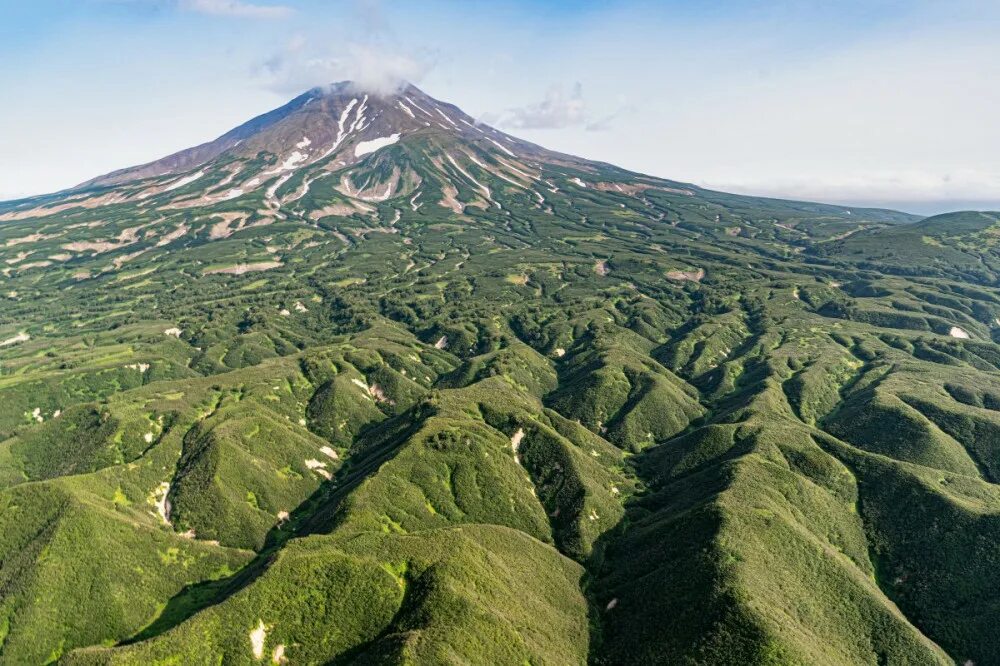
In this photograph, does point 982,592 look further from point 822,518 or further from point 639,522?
point 639,522

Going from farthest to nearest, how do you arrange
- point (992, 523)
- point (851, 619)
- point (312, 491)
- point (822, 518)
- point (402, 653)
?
point (312, 491)
point (822, 518)
point (992, 523)
point (851, 619)
point (402, 653)

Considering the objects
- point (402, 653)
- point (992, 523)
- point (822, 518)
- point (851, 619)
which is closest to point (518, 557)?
point (402, 653)

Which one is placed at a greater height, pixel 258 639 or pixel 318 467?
pixel 258 639

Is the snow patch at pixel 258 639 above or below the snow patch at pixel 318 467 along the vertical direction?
above

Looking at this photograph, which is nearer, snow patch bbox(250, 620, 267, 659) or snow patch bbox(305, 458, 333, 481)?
snow patch bbox(250, 620, 267, 659)

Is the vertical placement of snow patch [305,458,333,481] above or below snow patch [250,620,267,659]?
below

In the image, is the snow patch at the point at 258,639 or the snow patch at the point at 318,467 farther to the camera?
the snow patch at the point at 318,467

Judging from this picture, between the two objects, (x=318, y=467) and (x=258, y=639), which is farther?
(x=318, y=467)

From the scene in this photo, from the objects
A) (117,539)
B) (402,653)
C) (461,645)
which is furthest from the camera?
(117,539)

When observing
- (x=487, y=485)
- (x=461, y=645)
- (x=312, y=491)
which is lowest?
(x=312, y=491)

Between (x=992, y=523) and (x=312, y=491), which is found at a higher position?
(x=992, y=523)

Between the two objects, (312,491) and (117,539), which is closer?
(117,539)
